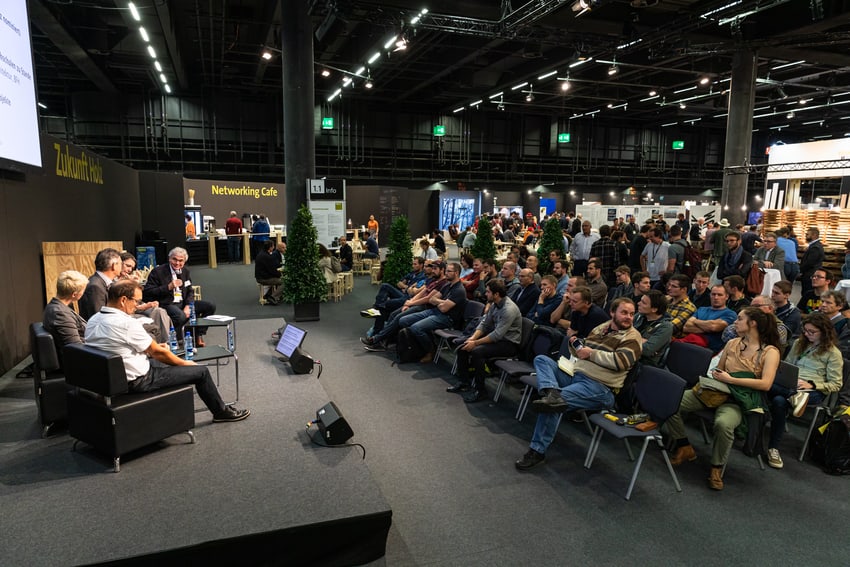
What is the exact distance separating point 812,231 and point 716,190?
22917mm

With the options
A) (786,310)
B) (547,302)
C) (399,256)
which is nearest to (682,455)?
(786,310)

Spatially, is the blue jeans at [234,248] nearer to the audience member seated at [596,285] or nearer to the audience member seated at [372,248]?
the audience member seated at [372,248]

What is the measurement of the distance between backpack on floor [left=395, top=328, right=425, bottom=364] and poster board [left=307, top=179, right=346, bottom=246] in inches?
186

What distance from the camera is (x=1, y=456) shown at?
11.5ft

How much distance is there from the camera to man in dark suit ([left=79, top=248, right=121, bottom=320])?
4.86 m

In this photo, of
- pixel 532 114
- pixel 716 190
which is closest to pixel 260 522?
pixel 532 114

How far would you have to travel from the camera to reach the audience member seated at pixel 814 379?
3.98 m

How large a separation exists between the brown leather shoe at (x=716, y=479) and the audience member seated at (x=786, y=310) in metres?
2.10

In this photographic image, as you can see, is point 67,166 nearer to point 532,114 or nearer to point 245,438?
point 245,438

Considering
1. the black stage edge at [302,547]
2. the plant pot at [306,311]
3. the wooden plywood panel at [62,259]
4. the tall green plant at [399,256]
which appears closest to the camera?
the black stage edge at [302,547]

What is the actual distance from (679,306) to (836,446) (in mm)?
1711

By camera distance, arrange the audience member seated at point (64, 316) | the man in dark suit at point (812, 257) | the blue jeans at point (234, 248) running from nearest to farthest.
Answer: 1. the audience member seated at point (64, 316)
2. the man in dark suit at point (812, 257)
3. the blue jeans at point (234, 248)

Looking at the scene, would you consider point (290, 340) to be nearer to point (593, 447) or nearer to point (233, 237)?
point (593, 447)

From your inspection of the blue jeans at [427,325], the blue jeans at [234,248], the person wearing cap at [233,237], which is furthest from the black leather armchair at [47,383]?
the blue jeans at [234,248]
